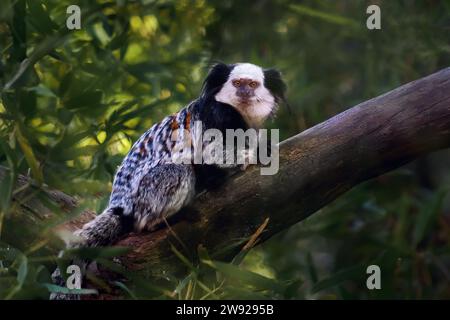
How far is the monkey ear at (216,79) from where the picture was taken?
451 centimetres

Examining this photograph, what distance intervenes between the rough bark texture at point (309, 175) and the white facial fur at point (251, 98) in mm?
517

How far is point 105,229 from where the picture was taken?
4023 mm

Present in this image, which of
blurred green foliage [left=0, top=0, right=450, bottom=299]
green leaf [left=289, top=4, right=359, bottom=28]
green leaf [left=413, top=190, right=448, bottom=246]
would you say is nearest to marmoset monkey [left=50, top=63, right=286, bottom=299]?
blurred green foliage [left=0, top=0, right=450, bottom=299]

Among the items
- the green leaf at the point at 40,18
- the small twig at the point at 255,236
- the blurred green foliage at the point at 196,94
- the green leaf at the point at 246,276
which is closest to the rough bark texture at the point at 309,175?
the small twig at the point at 255,236

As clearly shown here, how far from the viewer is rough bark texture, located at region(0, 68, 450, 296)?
401cm

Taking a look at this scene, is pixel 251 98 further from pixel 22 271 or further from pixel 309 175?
pixel 22 271

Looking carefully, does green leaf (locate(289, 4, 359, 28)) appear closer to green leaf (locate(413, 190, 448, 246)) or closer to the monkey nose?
green leaf (locate(413, 190, 448, 246))

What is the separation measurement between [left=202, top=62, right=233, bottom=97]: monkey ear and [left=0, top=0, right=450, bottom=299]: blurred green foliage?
677mm

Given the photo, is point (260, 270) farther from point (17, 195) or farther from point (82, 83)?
point (17, 195)

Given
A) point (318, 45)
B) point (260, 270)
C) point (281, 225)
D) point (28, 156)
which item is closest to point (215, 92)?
point (281, 225)

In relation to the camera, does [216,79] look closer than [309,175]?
No

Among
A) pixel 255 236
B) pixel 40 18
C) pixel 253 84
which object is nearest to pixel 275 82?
pixel 253 84

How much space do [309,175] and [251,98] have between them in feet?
2.26

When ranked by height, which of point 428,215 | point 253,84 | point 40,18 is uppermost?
point 40,18
